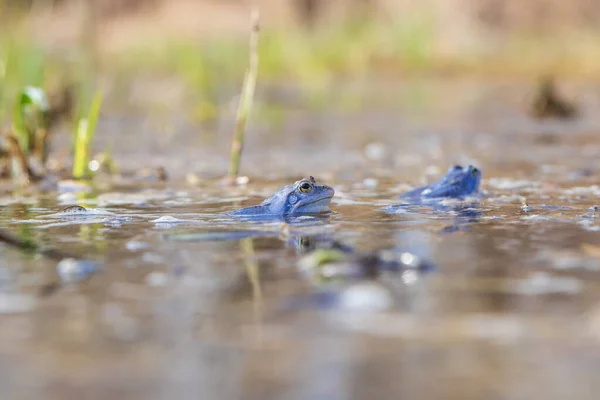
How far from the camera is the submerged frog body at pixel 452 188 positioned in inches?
190

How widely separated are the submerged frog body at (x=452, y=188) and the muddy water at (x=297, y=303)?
11 cm

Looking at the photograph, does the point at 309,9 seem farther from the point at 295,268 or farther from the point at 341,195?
the point at 295,268

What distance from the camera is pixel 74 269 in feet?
10.1

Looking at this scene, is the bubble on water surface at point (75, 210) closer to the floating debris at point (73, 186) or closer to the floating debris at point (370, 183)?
the floating debris at point (73, 186)

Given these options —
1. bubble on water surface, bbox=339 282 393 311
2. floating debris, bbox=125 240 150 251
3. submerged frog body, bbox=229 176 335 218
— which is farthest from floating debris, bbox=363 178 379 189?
bubble on water surface, bbox=339 282 393 311

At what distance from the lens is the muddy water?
2020 millimetres

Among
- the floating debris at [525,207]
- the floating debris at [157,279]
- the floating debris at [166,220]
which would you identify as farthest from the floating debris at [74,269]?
the floating debris at [525,207]

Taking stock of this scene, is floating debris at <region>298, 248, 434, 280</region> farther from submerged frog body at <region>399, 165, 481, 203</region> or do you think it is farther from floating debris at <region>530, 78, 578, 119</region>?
floating debris at <region>530, 78, 578, 119</region>

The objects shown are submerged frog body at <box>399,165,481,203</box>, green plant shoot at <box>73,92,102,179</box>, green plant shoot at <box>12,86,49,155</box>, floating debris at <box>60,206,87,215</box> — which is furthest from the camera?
green plant shoot at <box>73,92,102,179</box>

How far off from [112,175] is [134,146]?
227cm

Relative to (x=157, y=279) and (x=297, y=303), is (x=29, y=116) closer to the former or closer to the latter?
(x=157, y=279)

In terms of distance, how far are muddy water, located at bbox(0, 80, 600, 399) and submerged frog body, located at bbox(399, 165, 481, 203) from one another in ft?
0.37

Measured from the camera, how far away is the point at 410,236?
3.67 metres

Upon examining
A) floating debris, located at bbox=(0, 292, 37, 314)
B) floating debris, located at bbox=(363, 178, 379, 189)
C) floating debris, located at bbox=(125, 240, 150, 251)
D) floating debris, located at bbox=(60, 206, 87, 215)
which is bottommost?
floating debris, located at bbox=(363, 178, 379, 189)
